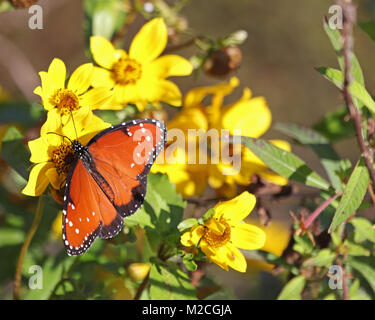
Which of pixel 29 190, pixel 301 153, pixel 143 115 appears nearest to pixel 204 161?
pixel 143 115

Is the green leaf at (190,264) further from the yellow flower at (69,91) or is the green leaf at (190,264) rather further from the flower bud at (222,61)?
the flower bud at (222,61)

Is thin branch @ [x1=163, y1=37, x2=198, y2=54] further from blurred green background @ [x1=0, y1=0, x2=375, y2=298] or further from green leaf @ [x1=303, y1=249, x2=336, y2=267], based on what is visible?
blurred green background @ [x1=0, y1=0, x2=375, y2=298]

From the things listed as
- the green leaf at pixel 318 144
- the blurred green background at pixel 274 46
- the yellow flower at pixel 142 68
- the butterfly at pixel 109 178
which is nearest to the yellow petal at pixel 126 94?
the yellow flower at pixel 142 68

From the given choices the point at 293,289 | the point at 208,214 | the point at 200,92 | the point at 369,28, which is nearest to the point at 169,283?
the point at 208,214

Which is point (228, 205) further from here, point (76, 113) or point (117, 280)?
point (117, 280)

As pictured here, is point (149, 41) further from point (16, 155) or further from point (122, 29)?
point (16, 155)

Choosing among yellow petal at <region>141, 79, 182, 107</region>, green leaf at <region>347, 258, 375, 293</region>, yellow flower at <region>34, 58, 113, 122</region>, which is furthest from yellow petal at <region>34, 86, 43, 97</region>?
green leaf at <region>347, 258, 375, 293</region>
